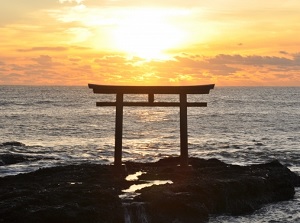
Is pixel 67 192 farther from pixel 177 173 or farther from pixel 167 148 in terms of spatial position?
pixel 167 148

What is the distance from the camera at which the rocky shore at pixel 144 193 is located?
38.8 feet

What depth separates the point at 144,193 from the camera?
13.6m

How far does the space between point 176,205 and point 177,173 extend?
354cm

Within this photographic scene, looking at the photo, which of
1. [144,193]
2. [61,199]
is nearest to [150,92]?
[144,193]

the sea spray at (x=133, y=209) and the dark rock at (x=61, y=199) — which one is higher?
the dark rock at (x=61, y=199)

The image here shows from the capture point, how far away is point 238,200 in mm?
15430

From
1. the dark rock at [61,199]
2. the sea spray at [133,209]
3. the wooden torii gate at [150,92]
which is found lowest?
the sea spray at [133,209]

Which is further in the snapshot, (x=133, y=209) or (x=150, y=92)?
(x=150, y=92)

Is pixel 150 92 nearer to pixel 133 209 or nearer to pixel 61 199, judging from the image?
pixel 133 209

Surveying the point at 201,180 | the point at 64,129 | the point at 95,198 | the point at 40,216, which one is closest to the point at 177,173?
the point at 201,180

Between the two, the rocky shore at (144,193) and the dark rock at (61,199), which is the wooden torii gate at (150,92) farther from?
the dark rock at (61,199)

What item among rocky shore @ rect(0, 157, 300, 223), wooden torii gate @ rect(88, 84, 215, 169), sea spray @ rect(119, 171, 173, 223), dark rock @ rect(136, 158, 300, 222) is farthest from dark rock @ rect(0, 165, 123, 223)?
wooden torii gate @ rect(88, 84, 215, 169)

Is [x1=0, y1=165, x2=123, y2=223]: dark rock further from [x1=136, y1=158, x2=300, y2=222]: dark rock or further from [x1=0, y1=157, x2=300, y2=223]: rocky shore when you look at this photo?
[x1=136, y1=158, x2=300, y2=222]: dark rock

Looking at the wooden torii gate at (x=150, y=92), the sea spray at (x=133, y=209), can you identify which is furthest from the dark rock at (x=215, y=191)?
the wooden torii gate at (x=150, y=92)
